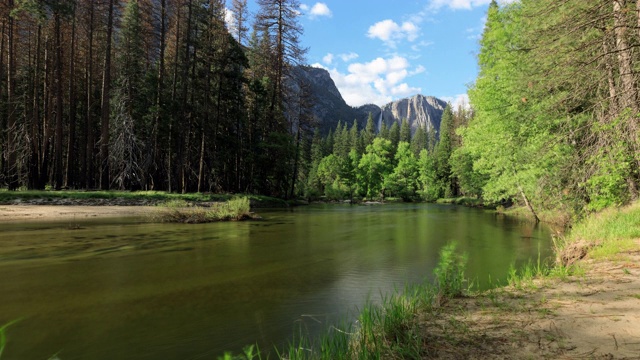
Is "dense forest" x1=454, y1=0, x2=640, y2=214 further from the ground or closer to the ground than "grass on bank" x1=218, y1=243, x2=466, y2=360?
further from the ground

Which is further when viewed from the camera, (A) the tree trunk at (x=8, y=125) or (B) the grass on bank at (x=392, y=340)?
(A) the tree trunk at (x=8, y=125)

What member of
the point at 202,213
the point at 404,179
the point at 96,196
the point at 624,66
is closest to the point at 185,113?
the point at 96,196

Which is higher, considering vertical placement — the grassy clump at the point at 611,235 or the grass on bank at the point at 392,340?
the grassy clump at the point at 611,235

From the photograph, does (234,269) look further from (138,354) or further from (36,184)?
(36,184)

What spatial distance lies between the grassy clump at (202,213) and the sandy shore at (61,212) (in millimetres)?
2437

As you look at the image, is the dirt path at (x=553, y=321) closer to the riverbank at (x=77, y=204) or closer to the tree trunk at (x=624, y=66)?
the tree trunk at (x=624, y=66)

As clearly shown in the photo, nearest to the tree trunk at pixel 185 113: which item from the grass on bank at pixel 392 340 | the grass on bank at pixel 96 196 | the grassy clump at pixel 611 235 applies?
the grass on bank at pixel 96 196

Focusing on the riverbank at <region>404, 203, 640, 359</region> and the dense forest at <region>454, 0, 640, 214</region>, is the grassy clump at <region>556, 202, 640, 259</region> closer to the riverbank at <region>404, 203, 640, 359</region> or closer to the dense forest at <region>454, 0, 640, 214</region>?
the riverbank at <region>404, 203, 640, 359</region>

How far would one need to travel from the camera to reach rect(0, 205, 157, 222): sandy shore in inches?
655

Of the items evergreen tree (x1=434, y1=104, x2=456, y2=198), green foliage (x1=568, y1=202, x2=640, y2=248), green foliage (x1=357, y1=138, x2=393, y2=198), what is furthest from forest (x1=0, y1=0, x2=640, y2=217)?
evergreen tree (x1=434, y1=104, x2=456, y2=198)

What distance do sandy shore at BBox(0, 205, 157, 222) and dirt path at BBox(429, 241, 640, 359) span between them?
1959 centimetres

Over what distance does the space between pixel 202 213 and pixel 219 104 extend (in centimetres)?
1834

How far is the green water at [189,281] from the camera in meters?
4.81

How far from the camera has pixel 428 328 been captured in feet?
12.2
